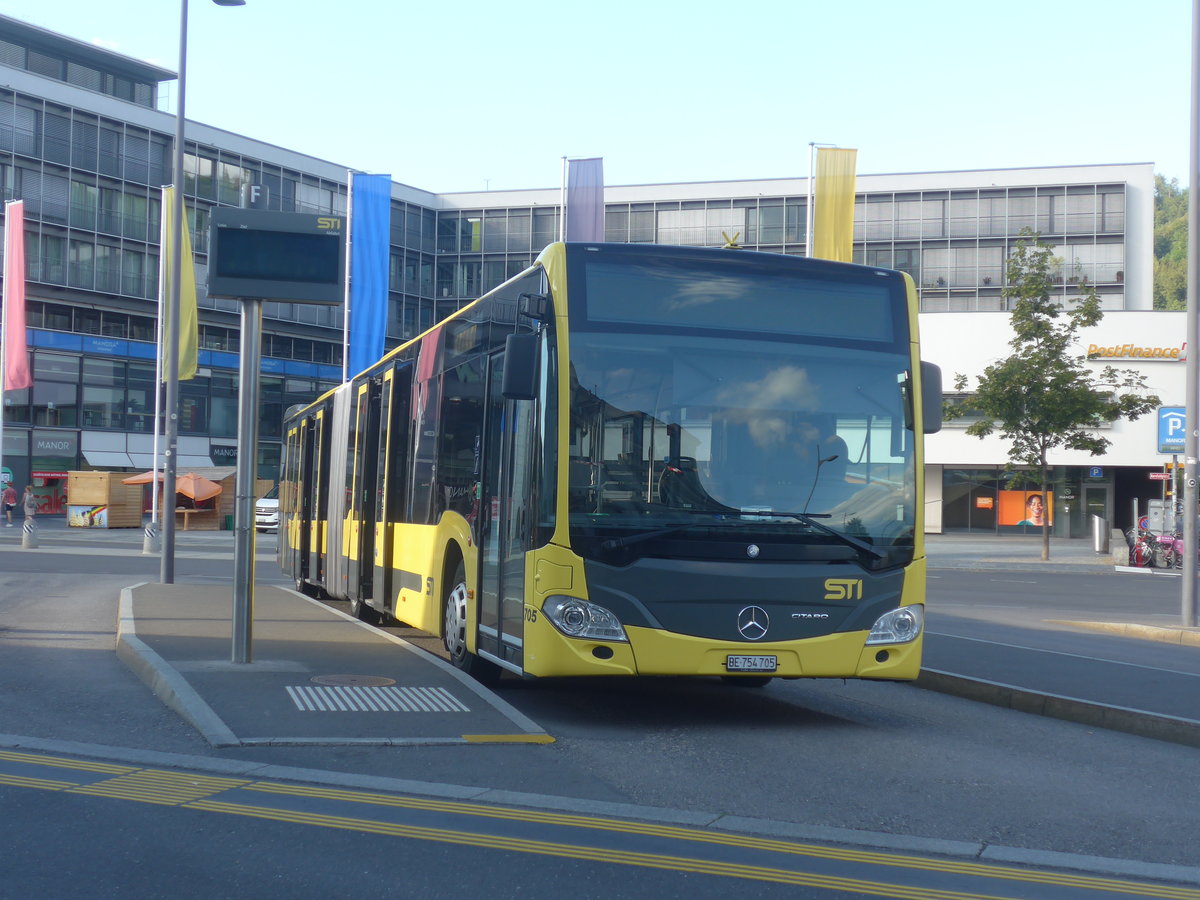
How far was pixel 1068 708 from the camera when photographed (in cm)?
1026

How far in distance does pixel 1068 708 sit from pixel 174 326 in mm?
18652

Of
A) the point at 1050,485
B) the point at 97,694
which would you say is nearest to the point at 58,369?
the point at 1050,485

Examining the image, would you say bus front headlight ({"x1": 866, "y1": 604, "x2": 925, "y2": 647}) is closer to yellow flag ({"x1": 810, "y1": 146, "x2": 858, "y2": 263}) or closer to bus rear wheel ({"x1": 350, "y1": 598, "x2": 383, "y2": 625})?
bus rear wheel ({"x1": 350, "y1": 598, "x2": 383, "y2": 625})

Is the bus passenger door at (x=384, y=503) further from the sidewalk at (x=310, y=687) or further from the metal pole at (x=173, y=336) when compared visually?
the metal pole at (x=173, y=336)

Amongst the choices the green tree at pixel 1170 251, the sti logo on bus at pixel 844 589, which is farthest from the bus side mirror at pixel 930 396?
the green tree at pixel 1170 251

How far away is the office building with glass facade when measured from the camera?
182ft

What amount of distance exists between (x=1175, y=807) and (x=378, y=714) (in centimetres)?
482

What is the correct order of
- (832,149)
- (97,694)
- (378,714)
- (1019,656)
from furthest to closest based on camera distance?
(832,149)
(1019,656)
(97,694)
(378,714)

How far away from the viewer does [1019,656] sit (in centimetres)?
1361

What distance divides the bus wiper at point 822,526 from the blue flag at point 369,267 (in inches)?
1155

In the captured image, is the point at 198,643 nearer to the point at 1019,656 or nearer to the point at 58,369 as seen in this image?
the point at 1019,656

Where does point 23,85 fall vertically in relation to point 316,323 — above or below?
above

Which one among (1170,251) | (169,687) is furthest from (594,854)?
(1170,251)

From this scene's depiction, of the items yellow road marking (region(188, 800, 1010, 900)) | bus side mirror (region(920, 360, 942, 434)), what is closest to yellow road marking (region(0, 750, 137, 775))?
yellow road marking (region(188, 800, 1010, 900))
